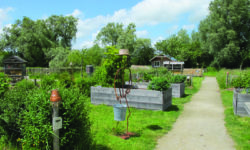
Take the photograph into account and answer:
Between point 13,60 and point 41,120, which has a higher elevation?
point 13,60

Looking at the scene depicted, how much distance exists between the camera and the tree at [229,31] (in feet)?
134

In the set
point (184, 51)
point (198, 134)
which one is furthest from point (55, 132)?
point (184, 51)

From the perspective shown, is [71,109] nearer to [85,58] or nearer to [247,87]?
[247,87]

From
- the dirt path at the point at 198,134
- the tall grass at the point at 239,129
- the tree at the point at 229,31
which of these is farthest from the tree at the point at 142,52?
the tall grass at the point at 239,129

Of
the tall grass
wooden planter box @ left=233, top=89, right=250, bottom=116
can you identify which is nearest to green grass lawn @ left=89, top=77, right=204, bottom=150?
the tall grass

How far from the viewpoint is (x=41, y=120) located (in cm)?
314

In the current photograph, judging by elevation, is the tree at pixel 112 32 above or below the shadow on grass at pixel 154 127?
above

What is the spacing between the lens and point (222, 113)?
8328 millimetres

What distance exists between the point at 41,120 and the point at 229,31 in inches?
1742

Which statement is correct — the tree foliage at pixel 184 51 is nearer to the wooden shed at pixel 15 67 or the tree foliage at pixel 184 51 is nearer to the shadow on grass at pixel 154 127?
the wooden shed at pixel 15 67

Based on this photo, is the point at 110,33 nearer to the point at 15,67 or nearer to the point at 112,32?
the point at 112,32

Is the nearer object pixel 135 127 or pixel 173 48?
pixel 135 127

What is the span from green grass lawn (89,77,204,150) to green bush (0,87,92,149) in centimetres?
54

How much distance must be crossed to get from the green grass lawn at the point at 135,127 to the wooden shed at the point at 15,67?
1449 centimetres
